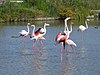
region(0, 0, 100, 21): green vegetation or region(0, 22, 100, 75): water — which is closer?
region(0, 22, 100, 75): water

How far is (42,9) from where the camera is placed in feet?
238

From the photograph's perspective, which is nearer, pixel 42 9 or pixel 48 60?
pixel 48 60

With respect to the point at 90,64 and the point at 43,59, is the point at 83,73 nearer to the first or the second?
the point at 90,64

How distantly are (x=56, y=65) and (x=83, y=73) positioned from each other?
1730mm

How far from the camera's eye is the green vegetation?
64.1m

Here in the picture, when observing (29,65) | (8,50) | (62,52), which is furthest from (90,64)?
(8,50)

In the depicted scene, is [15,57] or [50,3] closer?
[15,57]

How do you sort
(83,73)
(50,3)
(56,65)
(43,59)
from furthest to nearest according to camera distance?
(50,3) < (43,59) < (56,65) < (83,73)

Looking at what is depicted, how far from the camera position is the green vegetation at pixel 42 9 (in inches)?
2525

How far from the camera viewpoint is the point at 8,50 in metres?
18.8

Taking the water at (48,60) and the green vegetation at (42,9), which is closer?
the water at (48,60)

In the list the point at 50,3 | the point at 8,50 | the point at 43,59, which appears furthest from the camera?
the point at 50,3

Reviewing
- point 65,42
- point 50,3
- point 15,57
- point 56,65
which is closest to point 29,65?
point 56,65

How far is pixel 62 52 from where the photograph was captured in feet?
58.4
